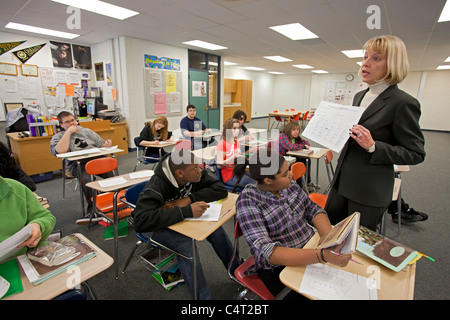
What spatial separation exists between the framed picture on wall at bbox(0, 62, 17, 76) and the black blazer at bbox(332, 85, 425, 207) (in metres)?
6.60

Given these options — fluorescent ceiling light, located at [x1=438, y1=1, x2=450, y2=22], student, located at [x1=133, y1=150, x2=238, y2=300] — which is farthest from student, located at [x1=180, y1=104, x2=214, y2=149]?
fluorescent ceiling light, located at [x1=438, y1=1, x2=450, y2=22]

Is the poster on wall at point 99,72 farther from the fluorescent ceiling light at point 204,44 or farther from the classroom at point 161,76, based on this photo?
the fluorescent ceiling light at point 204,44

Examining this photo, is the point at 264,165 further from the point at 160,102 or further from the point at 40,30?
the point at 40,30

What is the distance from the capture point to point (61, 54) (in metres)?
5.78

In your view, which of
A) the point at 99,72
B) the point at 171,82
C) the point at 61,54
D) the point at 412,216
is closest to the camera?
the point at 412,216

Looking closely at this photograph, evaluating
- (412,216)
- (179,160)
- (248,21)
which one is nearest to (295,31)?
(248,21)

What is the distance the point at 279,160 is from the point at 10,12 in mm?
5178

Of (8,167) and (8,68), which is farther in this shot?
(8,68)

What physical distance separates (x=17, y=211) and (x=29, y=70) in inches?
223

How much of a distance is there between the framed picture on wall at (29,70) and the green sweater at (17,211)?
5506 mm

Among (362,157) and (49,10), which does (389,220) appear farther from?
(49,10)

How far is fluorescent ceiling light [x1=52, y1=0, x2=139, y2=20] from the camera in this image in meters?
3.49

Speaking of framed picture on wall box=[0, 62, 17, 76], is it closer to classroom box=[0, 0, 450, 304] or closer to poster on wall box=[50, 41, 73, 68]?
classroom box=[0, 0, 450, 304]
